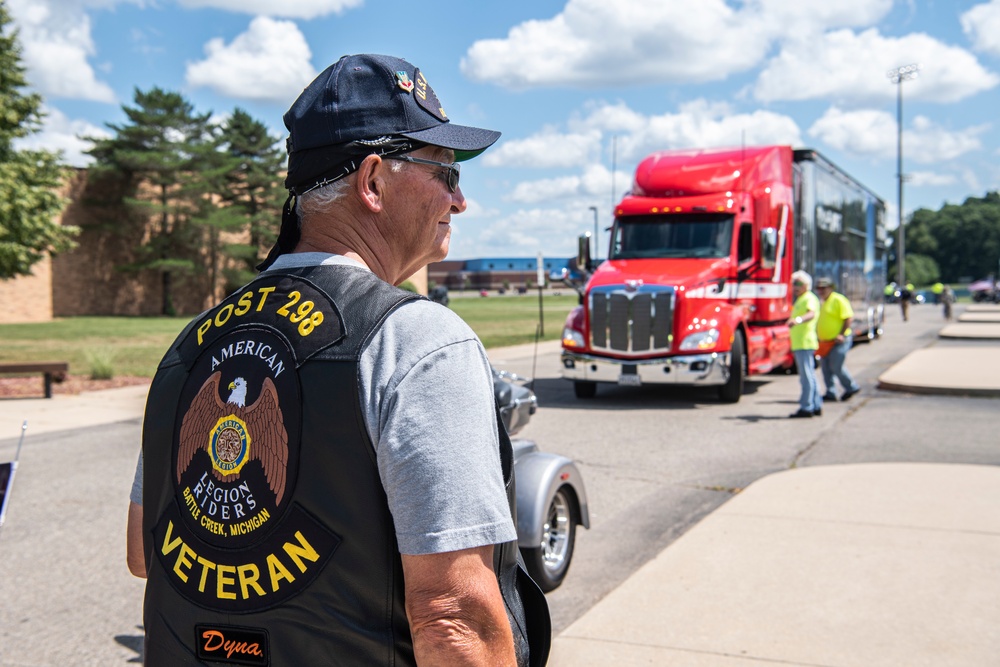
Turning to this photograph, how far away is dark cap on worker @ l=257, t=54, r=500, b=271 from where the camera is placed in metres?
1.71

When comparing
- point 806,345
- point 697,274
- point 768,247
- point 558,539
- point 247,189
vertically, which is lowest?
point 558,539

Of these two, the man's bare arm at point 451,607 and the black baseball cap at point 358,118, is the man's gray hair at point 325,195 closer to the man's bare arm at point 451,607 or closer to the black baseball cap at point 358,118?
the black baseball cap at point 358,118

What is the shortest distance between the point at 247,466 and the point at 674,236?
13299 mm

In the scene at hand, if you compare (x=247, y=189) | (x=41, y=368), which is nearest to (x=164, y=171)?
(x=247, y=189)

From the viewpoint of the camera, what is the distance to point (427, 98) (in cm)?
179

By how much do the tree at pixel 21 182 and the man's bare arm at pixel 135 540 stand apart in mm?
18224

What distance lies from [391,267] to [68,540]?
18.3 feet

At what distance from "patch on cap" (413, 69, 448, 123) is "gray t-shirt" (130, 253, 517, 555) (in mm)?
465

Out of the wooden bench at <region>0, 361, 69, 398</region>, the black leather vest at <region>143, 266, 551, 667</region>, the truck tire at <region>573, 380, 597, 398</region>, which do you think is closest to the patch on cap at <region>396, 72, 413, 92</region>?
the black leather vest at <region>143, 266, 551, 667</region>

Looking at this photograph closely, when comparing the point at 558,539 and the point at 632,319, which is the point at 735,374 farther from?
the point at 558,539

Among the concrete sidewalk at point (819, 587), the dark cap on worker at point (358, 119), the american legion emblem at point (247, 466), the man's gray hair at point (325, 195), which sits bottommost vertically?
the concrete sidewalk at point (819, 587)

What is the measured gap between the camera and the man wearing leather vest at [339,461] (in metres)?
1.47

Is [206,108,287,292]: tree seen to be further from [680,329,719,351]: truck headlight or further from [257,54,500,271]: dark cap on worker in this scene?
[257,54,500,271]: dark cap on worker

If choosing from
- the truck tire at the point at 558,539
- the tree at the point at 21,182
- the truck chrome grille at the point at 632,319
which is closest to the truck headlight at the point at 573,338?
the truck chrome grille at the point at 632,319
